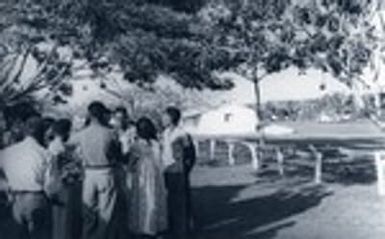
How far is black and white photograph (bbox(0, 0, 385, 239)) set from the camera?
454 cm

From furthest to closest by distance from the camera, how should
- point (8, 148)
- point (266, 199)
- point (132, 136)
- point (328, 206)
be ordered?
point (266, 199)
point (328, 206)
point (132, 136)
point (8, 148)

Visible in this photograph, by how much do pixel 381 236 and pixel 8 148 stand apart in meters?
2.55

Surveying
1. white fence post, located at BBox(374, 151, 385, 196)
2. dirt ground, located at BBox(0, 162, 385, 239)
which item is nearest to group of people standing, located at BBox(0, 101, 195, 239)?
dirt ground, located at BBox(0, 162, 385, 239)

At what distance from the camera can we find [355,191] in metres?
7.18

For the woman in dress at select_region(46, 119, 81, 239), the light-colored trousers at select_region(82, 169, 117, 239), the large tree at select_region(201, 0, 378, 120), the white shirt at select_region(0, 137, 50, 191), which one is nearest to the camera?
the white shirt at select_region(0, 137, 50, 191)

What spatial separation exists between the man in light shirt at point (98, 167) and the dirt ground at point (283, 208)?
108 cm

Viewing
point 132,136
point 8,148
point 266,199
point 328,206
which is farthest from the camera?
point 266,199

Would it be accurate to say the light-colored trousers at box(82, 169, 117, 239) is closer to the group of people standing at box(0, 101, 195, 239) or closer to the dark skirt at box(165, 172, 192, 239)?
the group of people standing at box(0, 101, 195, 239)

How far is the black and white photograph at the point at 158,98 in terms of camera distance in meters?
4.54

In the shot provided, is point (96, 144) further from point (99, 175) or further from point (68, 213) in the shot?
point (68, 213)

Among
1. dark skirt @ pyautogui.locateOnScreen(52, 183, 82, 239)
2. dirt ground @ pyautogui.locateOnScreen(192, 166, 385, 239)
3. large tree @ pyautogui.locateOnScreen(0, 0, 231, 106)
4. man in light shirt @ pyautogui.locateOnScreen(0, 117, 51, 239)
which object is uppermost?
large tree @ pyautogui.locateOnScreen(0, 0, 231, 106)

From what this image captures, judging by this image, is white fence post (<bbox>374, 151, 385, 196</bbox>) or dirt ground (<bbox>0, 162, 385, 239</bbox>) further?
white fence post (<bbox>374, 151, 385, 196</bbox>)

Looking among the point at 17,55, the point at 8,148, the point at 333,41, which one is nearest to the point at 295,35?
the point at 333,41

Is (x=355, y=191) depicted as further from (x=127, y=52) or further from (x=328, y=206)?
(x=127, y=52)
